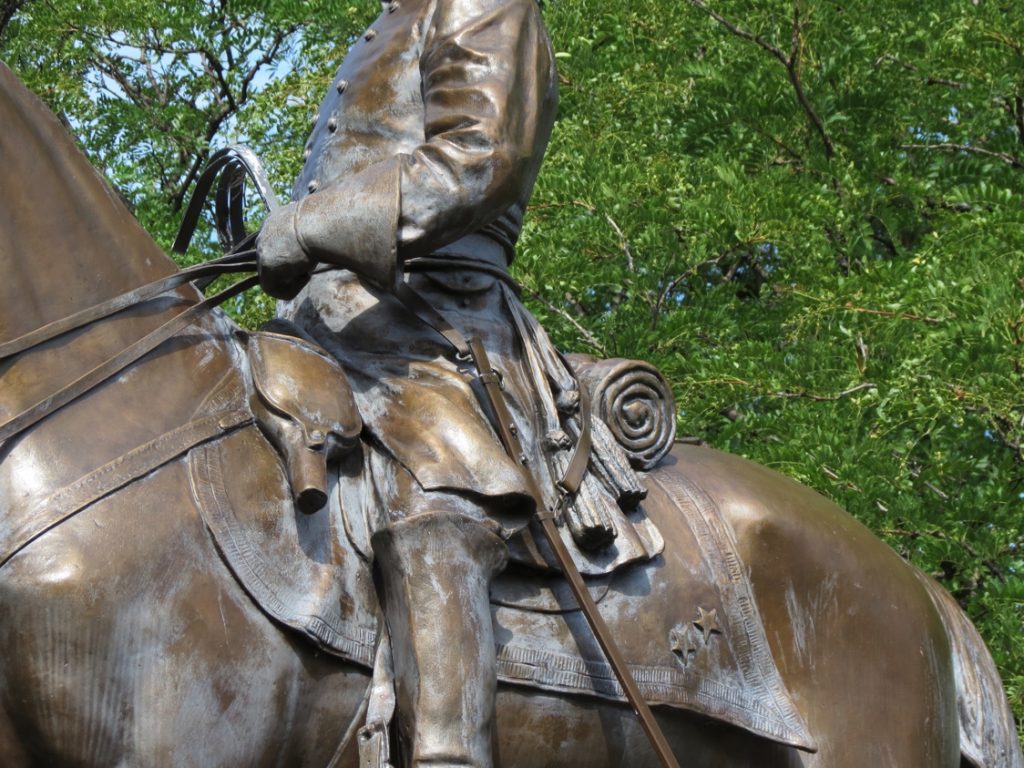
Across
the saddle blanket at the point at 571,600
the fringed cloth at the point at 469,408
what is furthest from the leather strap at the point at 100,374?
the fringed cloth at the point at 469,408

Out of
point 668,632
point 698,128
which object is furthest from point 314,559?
point 698,128

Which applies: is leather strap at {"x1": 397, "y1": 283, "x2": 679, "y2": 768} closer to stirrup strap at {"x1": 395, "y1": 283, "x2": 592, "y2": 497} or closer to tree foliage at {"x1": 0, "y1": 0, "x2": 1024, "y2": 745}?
stirrup strap at {"x1": 395, "y1": 283, "x2": 592, "y2": 497}

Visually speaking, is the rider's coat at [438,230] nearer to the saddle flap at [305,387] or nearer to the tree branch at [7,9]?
the saddle flap at [305,387]

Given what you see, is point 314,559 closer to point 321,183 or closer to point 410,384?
point 410,384

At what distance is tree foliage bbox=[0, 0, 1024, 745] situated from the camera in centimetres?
941

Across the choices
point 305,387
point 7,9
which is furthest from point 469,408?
point 7,9

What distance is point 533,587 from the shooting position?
4496 mm

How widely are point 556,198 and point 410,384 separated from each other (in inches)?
282

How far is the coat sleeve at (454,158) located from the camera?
434 centimetres

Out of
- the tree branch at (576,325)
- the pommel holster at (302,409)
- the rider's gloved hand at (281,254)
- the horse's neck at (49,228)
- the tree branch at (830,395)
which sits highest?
the horse's neck at (49,228)

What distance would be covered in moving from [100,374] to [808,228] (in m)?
7.78

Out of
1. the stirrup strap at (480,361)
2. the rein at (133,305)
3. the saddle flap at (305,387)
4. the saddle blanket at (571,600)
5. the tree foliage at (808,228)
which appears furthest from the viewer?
the tree foliage at (808,228)

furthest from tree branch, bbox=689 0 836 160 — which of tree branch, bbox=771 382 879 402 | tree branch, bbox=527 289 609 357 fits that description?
tree branch, bbox=771 382 879 402

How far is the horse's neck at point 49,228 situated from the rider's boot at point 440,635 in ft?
3.01
